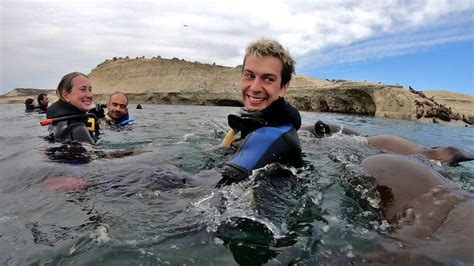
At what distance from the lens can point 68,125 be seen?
5090mm

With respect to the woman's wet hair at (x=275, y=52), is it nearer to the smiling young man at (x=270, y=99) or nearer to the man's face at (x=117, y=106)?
the smiling young man at (x=270, y=99)

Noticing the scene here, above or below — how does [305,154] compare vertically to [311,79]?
below

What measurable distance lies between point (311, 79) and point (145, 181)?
113ft

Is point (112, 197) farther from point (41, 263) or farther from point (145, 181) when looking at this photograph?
point (41, 263)

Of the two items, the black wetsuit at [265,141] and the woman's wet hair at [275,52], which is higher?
the woman's wet hair at [275,52]

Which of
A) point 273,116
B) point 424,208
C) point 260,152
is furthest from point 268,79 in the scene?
point 424,208

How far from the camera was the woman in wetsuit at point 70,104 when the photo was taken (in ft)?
16.8

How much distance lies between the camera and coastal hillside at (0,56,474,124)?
75.2 ft

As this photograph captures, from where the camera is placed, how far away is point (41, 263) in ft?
6.47

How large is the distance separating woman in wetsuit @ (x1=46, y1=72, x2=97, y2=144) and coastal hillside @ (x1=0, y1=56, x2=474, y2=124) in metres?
19.4

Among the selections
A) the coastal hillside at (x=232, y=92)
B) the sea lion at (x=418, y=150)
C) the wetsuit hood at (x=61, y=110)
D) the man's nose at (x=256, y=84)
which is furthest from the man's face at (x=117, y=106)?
the coastal hillside at (x=232, y=92)

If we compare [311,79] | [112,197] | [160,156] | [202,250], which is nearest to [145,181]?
[112,197]

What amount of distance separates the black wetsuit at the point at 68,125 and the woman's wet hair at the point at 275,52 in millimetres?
2475

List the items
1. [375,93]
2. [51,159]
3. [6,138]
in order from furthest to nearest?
[375,93] → [6,138] → [51,159]
